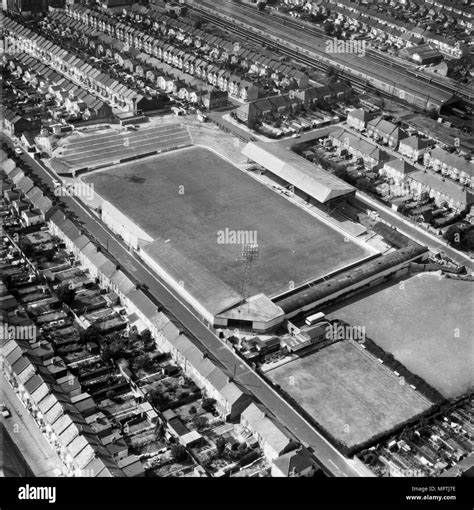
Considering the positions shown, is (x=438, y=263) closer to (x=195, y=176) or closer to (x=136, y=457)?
(x=195, y=176)

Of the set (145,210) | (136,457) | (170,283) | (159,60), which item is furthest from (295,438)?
(159,60)

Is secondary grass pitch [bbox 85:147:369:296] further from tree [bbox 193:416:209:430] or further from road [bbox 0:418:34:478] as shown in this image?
road [bbox 0:418:34:478]

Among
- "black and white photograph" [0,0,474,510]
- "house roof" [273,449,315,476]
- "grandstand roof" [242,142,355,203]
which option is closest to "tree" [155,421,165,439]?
"black and white photograph" [0,0,474,510]

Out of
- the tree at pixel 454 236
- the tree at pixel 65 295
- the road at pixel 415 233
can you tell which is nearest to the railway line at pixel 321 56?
the road at pixel 415 233

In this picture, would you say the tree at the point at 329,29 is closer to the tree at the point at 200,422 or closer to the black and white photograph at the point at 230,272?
the black and white photograph at the point at 230,272

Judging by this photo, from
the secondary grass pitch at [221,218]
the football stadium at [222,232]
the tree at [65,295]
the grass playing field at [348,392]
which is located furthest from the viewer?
the secondary grass pitch at [221,218]

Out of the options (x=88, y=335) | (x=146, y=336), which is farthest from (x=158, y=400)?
(x=88, y=335)
